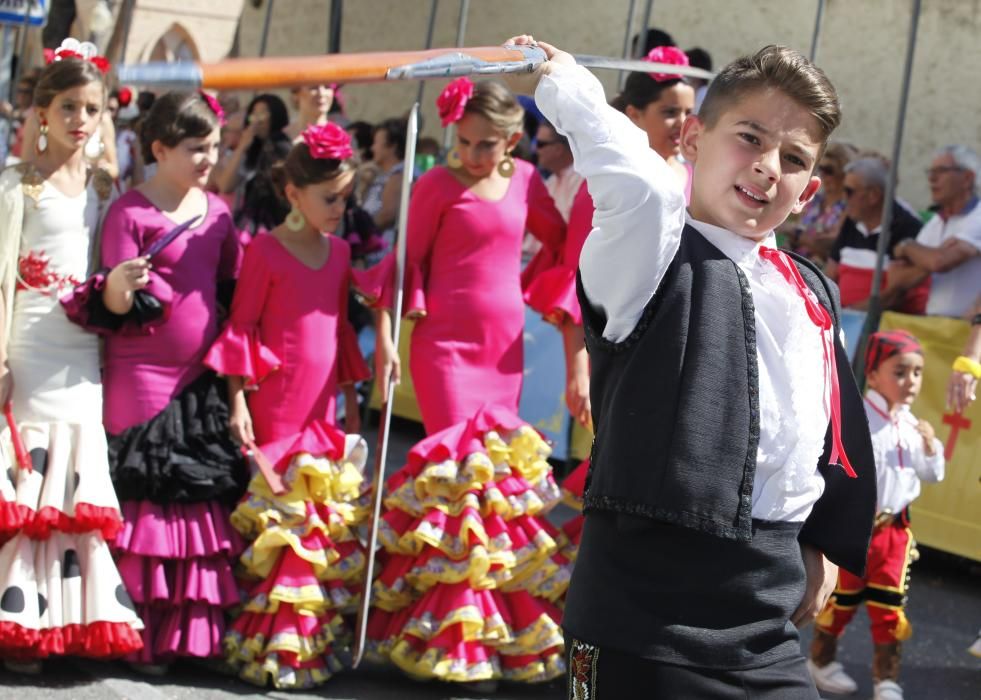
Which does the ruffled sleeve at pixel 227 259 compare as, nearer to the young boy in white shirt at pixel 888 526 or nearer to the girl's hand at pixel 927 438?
the young boy in white shirt at pixel 888 526

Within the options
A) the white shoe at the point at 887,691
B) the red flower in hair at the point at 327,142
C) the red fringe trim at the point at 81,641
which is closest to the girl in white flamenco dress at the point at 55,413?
the red fringe trim at the point at 81,641

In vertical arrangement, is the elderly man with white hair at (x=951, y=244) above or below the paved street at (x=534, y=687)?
above

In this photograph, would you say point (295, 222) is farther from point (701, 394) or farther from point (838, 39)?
point (838, 39)

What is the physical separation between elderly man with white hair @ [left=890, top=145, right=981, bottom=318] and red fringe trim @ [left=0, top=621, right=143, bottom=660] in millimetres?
4219

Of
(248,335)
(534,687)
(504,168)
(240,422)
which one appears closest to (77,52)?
(248,335)

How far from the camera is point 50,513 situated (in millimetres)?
4293

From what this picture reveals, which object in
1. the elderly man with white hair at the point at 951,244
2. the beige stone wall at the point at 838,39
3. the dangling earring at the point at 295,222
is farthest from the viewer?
the beige stone wall at the point at 838,39

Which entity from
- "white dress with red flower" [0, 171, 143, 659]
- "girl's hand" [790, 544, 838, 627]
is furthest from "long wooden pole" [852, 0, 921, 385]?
"girl's hand" [790, 544, 838, 627]

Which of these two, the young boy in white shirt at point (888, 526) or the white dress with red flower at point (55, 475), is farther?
the young boy in white shirt at point (888, 526)

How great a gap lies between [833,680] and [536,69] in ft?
11.2

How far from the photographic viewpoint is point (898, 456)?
494cm

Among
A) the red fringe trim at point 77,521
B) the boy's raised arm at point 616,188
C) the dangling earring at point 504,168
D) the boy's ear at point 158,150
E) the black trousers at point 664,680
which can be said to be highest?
the dangling earring at point 504,168

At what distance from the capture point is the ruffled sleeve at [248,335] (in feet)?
15.1

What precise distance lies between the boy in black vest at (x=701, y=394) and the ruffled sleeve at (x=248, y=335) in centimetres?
226
